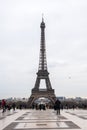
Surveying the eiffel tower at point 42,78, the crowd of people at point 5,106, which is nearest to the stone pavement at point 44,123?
the crowd of people at point 5,106

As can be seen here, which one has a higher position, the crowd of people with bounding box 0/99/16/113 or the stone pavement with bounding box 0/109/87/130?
the crowd of people with bounding box 0/99/16/113

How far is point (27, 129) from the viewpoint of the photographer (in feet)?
54.8

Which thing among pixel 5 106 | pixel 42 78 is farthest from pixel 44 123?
pixel 42 78

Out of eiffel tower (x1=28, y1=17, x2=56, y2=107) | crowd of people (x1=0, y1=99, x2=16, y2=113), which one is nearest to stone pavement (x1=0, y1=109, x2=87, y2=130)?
crowd of people (x1=0, y1=99, x2=16, y2=113)

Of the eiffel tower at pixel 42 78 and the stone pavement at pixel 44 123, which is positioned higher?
the eiffel tower at pixel 42 78

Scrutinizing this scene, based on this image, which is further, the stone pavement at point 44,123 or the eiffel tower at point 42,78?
the eiffel tower at point 42,78

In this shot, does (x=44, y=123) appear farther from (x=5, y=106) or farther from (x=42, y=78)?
(x=42, y=78)

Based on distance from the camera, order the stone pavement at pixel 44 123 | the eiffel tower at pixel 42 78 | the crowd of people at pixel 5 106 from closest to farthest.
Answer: the stone pavement at pixel 44 123
the crowd of people at pixel 5 106
the eiffel tower at pixel 42 78

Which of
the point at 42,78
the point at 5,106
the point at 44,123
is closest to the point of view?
the point at 44,123

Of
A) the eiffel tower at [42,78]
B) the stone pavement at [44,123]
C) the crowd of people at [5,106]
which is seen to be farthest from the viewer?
the eiffel tower at [42,78]

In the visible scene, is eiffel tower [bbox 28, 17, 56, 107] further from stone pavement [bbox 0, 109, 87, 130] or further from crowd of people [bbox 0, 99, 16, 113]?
stone pavement [bbox 0, 109, 87, 130]

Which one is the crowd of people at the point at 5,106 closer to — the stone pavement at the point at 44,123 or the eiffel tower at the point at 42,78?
the stone pavement at the point at 44,123

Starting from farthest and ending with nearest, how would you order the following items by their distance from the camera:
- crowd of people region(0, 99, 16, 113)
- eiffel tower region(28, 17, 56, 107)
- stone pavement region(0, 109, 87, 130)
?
eiffel tower region(28, 17, 56, 107) → crowd of people region(0, 99, 16, 113) → stone pavement region(0, 109, 87, 130)

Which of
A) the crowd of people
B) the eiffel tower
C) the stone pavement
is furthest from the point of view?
the eiffel tower
